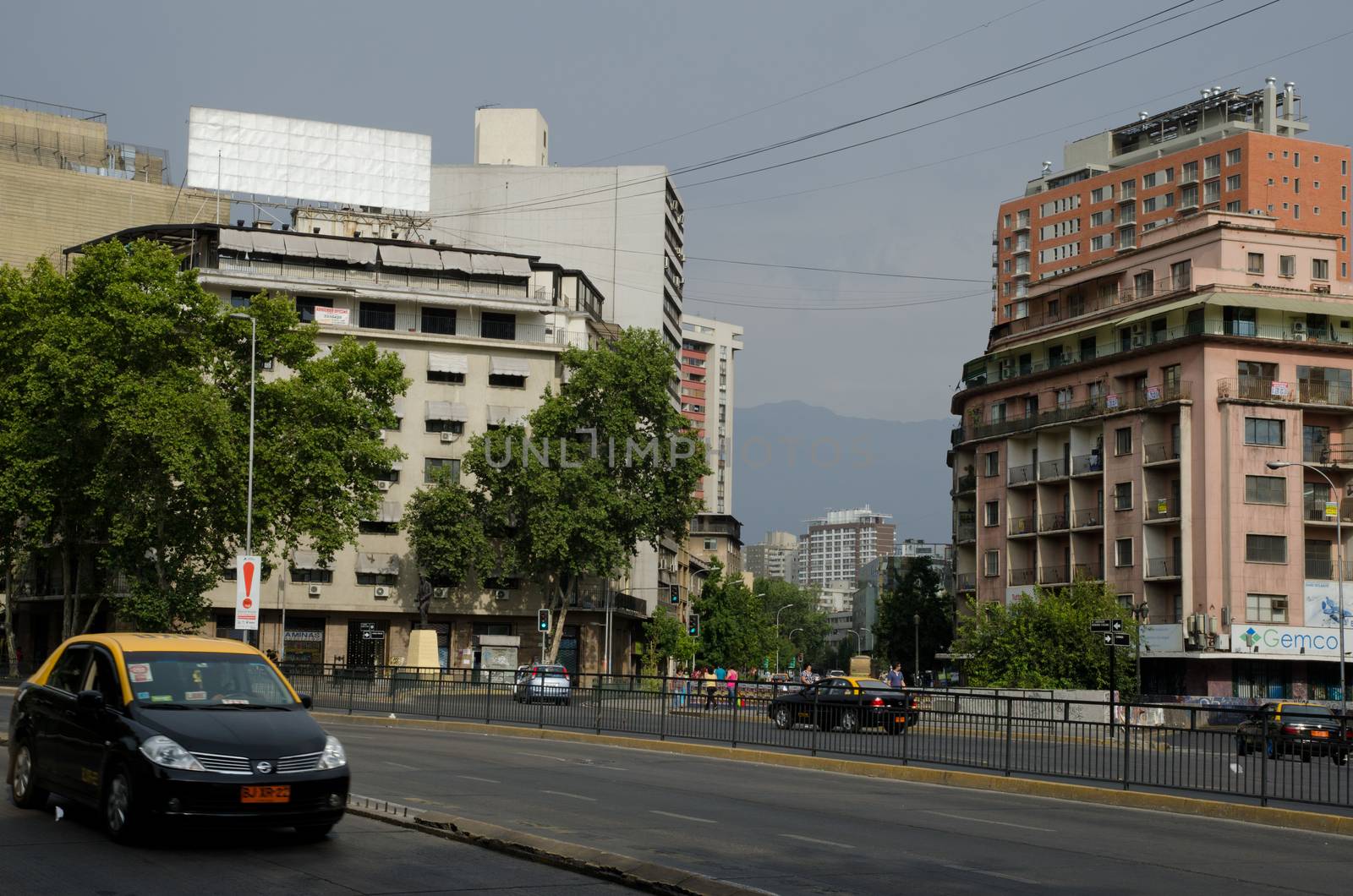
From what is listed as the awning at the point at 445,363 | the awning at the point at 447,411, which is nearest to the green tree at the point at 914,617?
the awning at the point at 447,411

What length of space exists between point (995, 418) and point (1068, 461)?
742 cm

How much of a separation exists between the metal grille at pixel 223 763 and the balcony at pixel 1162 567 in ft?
190

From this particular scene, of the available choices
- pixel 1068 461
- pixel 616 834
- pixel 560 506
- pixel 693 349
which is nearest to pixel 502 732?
pixel 616 834

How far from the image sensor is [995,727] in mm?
22062

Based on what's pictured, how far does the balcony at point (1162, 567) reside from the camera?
6406 centimetres

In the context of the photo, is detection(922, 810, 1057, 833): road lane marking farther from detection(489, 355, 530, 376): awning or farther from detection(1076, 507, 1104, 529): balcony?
detection(489, 355, 530, 376): awning

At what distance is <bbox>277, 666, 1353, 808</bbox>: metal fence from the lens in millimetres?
18109

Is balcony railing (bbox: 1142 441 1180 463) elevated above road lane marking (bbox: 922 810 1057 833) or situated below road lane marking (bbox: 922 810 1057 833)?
above

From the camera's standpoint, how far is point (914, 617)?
92.4m

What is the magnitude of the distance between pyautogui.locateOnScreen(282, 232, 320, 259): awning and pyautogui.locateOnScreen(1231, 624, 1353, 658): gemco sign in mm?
45775

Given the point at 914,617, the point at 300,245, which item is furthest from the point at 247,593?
the point at 914,617

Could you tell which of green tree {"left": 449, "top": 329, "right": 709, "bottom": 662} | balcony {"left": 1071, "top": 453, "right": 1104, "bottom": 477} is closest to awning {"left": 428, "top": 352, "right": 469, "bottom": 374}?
green tree {"left": 449, "top": 329, "right": 709, "bottom": 662}

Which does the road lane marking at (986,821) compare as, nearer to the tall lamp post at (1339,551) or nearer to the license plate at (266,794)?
the license plate at (266,794)

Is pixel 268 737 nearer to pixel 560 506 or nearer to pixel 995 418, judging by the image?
pixel 560 506
